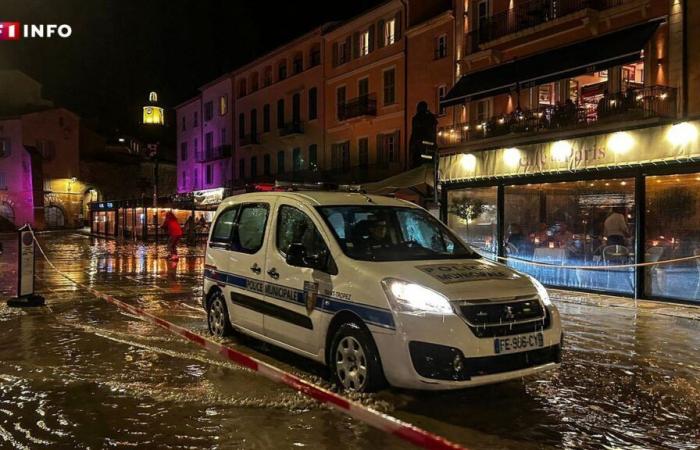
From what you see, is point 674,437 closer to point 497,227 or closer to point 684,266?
point 684,266

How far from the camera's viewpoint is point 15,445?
4594 millimetres

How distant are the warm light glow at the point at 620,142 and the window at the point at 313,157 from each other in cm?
2537

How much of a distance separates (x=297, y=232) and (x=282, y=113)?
1431 inches

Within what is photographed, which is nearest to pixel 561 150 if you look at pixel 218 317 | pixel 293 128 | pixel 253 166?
pixel 218 317

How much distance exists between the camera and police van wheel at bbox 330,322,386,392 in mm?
5324

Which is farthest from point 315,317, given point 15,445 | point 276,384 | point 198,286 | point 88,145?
point 88,145

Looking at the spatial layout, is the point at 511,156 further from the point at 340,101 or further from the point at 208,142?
the point at 208,142

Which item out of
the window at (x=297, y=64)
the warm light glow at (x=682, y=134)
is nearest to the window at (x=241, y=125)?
the window at (x=297, y=64)

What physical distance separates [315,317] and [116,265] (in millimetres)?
17094

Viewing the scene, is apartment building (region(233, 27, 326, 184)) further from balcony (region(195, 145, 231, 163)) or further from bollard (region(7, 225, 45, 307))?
bollard (region(7, 225, 45, 307))

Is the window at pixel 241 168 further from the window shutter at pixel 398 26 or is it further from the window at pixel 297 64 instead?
the window shutter at pixel 398 26

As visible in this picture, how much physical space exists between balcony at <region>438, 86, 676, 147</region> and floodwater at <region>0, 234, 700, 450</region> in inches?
270

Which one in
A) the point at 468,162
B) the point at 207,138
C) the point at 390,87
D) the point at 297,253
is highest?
the point at 207,138

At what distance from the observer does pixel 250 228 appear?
7.45 m
